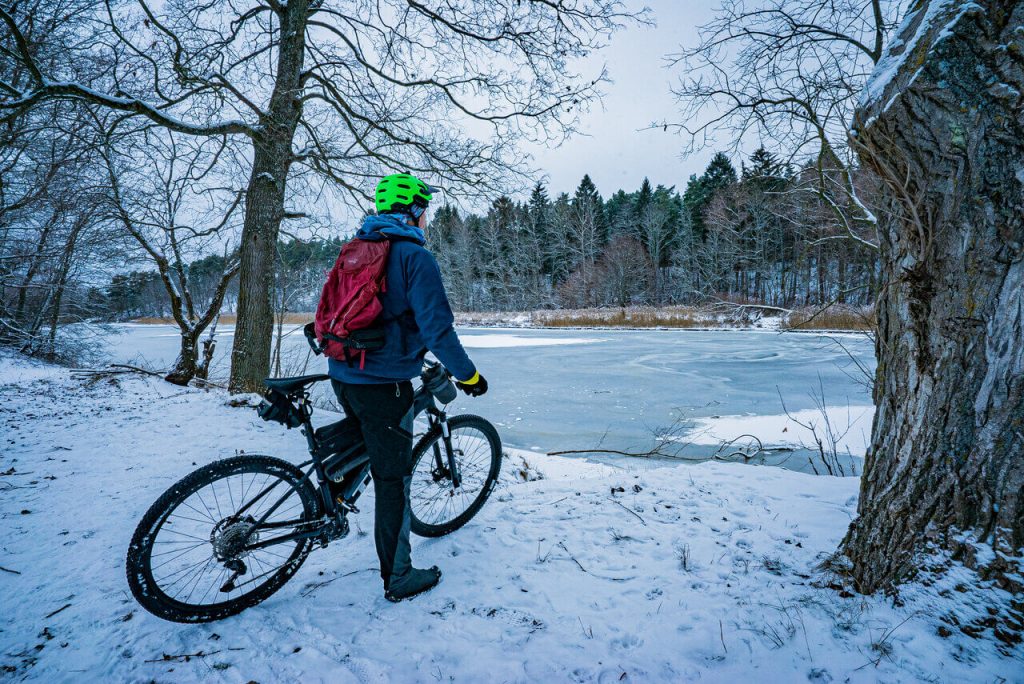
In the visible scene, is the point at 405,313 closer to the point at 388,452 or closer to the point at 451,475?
the point at 388,452

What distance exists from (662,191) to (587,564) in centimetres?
5337

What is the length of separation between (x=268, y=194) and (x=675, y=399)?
7.38 m

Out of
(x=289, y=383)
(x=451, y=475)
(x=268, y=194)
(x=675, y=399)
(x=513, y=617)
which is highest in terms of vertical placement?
(x=268, y=194)

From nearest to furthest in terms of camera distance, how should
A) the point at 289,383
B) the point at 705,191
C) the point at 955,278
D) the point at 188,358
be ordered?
the point at 955,278, the point at 289,383, the point at 188,358, the point at 705,191

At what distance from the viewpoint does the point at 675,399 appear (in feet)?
25.7

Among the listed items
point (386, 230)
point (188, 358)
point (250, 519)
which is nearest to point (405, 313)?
point (386, 230)

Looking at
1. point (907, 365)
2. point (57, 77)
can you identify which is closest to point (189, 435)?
point (57, 77)

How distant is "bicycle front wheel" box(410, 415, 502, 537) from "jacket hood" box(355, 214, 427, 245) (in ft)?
4.20

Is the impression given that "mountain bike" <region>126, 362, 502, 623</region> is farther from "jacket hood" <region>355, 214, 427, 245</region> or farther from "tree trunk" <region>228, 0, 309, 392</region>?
"tree trunk" <region>228, 0, 309, 392</region>

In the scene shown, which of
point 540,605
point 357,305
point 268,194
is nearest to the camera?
point 357,305

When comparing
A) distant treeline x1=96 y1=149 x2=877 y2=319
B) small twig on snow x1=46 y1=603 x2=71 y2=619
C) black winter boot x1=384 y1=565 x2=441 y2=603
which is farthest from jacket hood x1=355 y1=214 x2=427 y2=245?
distant treeline x1=96 y1=149 x2=877 y2=319

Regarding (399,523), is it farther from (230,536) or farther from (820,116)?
(820,116)

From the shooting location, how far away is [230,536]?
1.86 m

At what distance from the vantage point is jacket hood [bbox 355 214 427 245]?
186 cm
